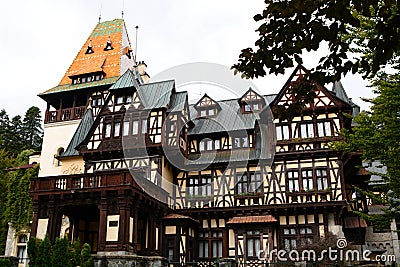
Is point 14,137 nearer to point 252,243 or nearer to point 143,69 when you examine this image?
point 143,69

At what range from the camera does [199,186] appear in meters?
24.6

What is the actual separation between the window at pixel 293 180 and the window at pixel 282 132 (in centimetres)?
194

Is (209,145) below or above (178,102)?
below

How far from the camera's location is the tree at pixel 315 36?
15.0 feet

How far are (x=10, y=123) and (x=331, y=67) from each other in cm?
5418

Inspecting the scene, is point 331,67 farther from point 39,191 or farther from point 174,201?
point 174,201

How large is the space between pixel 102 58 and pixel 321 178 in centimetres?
2002

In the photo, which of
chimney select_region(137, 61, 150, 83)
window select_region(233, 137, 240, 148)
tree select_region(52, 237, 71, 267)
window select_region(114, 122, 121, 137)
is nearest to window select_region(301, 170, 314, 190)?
window select_region(233, 137, 240, 148)

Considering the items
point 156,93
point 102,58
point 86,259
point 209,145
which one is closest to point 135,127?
point 156,93

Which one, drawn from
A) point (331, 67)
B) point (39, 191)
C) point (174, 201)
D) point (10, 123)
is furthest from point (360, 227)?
point (10, 123)

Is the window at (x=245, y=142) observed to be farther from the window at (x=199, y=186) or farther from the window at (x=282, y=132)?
the window at (x=199, y=186)

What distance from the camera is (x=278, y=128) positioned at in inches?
950

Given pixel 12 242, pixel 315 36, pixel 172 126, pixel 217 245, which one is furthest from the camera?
pixel 12 242

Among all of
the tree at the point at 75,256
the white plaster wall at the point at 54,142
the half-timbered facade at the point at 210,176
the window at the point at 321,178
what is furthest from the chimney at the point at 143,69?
the tree at the point at 75,256
